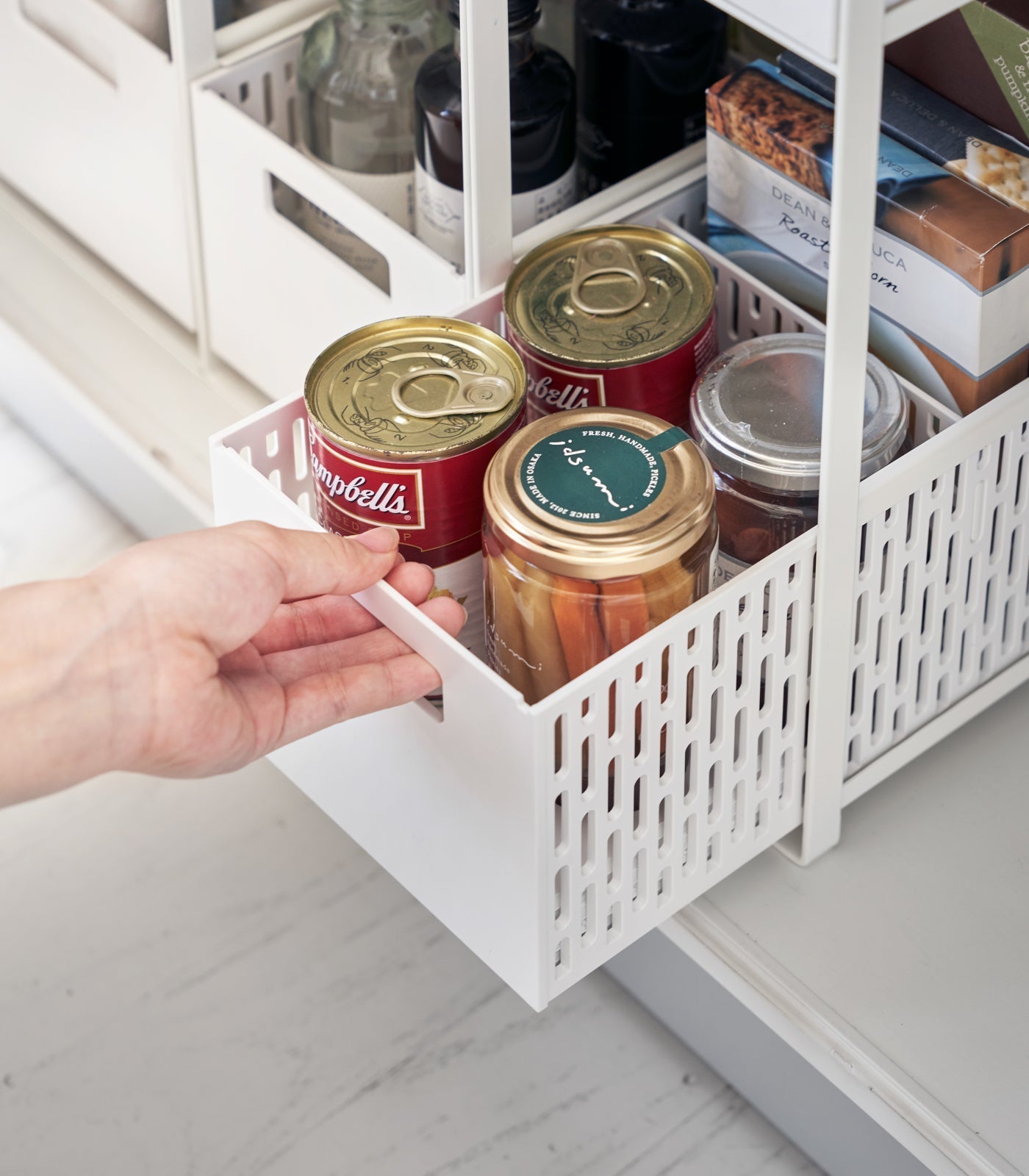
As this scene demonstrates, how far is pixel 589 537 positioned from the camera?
715 mm

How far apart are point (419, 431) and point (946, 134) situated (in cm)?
37

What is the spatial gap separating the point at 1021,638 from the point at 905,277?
0.90 feet

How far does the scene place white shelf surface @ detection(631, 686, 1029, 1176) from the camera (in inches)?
34.0

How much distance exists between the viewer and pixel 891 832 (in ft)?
3.24

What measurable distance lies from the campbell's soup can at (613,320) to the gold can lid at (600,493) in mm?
60

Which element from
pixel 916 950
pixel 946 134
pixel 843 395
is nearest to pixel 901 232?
pixel 946 134

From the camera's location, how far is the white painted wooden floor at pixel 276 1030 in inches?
38.7

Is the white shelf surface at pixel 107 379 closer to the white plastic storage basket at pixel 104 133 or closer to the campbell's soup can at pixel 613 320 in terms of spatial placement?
the white plastic storage basket at pixel 104 133

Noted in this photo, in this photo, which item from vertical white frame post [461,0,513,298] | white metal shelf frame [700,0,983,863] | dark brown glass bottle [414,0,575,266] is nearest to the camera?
white metal shelf frame [700,0,983,863]

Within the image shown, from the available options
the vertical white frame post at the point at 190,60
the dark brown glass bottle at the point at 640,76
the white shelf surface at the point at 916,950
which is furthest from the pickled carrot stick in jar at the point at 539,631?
the vertical white frame post at the point at 190,60

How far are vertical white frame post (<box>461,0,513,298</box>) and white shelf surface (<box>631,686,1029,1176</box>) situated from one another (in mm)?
412

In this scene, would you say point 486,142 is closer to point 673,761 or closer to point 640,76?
point 640,76

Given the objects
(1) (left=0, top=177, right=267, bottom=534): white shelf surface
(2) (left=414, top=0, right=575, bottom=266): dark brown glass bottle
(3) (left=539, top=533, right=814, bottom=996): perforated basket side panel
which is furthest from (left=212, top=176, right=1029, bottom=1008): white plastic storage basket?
(1) (left=0, top=177, right=267, bottom=534): white shelf surface

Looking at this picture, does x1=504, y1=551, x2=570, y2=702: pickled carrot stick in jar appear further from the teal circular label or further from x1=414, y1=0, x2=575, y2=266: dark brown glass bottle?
x1=414, y1=0, x2=575, y2=266: dark brown glass bottle
